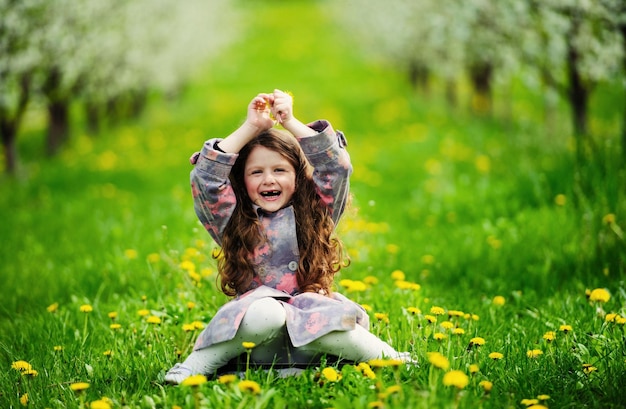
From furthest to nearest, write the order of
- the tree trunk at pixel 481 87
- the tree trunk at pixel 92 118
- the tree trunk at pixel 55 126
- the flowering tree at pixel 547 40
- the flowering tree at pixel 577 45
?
the tree trunk at pixel 92 118 → the tree trunk at pixel 481 87 → the tree trunk at pixel 55 126 → the flowering tree at pixel 547 40 → the flowering tree at pixel 577 45

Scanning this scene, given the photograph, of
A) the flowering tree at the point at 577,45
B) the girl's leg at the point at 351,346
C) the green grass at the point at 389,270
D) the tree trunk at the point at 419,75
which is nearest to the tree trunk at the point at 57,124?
the green grass at the point at 389,270

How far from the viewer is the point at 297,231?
290cm

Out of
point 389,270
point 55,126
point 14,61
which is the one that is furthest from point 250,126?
point 55,126

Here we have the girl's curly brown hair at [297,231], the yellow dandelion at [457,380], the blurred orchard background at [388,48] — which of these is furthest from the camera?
the blurred orchard background at [388,48]

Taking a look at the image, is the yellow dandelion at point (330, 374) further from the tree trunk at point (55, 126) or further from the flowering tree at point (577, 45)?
the tree trunk at point (55, 126)

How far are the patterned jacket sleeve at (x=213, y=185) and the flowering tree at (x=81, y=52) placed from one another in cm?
520

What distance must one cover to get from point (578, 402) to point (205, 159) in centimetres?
163

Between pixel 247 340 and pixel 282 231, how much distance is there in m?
0.50

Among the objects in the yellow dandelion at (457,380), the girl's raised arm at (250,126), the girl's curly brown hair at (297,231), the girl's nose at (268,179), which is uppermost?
the girl's raised arm at (250,126)

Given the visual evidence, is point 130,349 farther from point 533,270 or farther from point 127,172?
point 127,172

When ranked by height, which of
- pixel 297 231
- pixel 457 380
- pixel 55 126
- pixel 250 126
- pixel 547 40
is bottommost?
pixel 457 380

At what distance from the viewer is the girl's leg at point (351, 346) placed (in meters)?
2.61

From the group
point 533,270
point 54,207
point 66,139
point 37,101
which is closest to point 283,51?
point 66,139

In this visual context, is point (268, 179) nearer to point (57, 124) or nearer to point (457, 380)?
point (457, 380)
